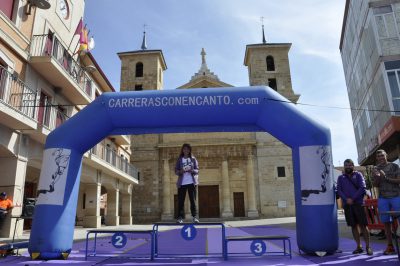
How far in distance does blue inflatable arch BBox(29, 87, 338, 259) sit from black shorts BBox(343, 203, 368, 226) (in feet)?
1.06

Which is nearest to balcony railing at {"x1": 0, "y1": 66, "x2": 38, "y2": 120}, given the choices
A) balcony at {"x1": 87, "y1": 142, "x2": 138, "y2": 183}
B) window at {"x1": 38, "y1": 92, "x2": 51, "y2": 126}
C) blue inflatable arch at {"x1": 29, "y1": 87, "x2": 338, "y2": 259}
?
window at {"x1": 38, "y1": 92, "x2": 51, "y2": 126}

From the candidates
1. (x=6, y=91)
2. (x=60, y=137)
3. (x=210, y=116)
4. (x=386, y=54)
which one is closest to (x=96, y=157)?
(x=6, y=91)

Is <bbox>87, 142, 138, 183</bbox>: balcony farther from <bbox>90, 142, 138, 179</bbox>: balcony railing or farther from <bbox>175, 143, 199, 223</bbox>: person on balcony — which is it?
<bbox>175, 143, 199, 223</bbox>: person on balcony

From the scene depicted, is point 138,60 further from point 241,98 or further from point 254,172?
point 241,98

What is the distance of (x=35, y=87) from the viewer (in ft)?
42.2

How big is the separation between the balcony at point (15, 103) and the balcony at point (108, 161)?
4561 mm

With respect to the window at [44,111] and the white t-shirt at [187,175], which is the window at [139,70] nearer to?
the window at [44,111]

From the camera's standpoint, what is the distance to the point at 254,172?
28656mm

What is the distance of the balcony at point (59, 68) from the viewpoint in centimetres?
1252

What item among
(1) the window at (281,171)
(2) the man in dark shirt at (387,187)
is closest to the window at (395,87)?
(2) the man in dark shirt at (387,187)

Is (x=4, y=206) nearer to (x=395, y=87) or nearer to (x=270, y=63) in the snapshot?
(x=395, y=87)

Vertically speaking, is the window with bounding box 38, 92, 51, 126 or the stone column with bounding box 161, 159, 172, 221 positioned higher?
the window with bounding box 38, 92, 51, 126

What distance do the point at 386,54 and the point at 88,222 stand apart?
1856cm

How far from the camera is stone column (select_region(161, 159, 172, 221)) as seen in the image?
89.7ft
